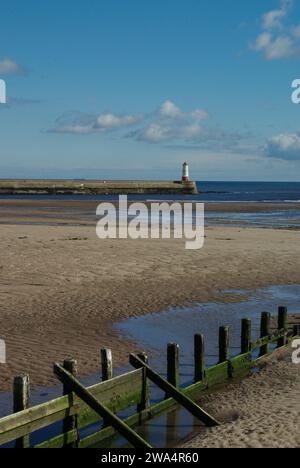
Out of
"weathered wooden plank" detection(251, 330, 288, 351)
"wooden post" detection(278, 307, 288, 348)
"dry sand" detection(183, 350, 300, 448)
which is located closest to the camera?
"dry sand" detection(183, 350, 300, 448)

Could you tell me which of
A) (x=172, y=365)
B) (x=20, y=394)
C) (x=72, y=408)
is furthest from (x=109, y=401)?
(x=20, y=394)

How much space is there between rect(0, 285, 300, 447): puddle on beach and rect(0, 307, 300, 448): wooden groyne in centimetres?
22

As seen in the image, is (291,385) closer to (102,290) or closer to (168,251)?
(102,290)

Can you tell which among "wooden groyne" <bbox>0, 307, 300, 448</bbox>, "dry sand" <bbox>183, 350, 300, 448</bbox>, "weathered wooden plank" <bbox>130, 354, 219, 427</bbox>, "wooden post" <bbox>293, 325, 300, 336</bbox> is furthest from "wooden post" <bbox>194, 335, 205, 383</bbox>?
"wooden post" <bbox>293, 325, 300, 336</bbox>

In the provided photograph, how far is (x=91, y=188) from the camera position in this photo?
106000 mm

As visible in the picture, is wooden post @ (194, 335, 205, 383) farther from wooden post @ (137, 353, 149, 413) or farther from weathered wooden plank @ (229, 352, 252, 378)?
wooden post @ (137, 353, 149, 413)

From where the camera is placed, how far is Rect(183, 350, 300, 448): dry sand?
8461mm

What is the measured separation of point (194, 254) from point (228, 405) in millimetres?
16185

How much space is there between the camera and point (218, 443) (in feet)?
27.7

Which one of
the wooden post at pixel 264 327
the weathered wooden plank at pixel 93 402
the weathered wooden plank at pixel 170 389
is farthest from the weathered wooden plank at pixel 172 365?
the wooden post at pixel 264 327

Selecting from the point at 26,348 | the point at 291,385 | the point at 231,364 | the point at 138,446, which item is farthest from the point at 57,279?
the point at 138,446

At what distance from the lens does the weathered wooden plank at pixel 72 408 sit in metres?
7.46

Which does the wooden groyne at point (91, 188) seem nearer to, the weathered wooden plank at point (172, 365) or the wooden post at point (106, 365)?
the weathered wooden plank at point (172, 365)

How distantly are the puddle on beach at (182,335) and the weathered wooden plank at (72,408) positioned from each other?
0.49m
